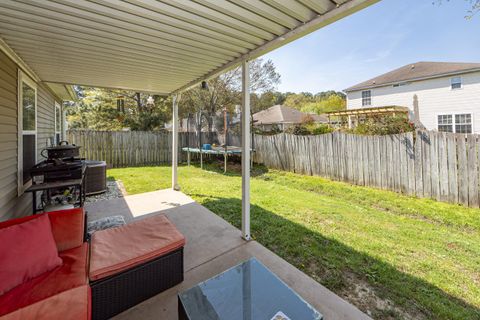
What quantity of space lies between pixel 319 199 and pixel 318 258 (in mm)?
2623

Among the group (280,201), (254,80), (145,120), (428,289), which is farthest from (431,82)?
(145,120)

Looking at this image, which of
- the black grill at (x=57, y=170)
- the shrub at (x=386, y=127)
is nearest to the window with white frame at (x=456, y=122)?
the shrub at (x=386, y=127)

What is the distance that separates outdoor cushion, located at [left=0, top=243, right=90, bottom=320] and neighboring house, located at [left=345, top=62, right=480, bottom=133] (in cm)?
1405

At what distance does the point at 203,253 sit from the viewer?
2.91m

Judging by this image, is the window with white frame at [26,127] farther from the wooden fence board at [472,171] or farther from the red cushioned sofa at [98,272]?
the wooden fence board at [472,171]

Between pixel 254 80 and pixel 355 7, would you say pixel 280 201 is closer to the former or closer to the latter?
pixel 355 7

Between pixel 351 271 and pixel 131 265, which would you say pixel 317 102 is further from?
pixel 131 265

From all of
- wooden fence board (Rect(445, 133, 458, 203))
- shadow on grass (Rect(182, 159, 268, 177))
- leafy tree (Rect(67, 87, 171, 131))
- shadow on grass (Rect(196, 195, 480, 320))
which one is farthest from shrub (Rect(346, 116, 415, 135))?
leafy tree (Rect(67, 87, 171, 131))

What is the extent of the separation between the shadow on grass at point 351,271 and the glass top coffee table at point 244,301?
0.98 m

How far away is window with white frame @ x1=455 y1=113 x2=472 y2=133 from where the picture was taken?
11.1 metres

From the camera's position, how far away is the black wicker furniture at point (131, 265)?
1851mm

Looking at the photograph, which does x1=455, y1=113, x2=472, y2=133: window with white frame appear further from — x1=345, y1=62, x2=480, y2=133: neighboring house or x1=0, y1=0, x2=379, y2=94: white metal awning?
x1=0, y1=0, x2=379, y2=94: white metal awning

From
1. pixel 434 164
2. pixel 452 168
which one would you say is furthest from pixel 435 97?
pixel 452 168

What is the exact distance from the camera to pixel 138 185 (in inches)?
259
